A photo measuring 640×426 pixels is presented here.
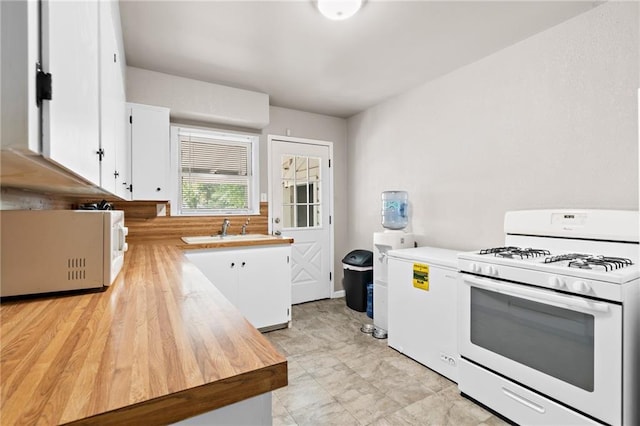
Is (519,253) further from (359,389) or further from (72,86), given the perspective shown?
(72,86)

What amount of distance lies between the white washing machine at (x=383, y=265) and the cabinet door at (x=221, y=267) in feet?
4.47

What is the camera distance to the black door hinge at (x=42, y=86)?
1.78 feet

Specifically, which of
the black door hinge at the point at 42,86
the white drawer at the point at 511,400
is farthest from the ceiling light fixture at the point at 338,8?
the white drawer at the point at 511,400

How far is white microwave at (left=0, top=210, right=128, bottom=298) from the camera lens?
1.04 meters

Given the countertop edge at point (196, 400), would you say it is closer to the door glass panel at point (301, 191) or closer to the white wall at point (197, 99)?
the white wall at point (197, 99)

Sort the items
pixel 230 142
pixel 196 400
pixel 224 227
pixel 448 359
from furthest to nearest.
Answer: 1. pixel 230 142
2. pixel 224 227
3. pixel 448 359
4. pixel 196 400

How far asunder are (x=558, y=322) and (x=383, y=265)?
1.59 m

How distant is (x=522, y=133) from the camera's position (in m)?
2.37

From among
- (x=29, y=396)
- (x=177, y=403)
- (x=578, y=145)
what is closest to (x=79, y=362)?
(x=29, y=396)

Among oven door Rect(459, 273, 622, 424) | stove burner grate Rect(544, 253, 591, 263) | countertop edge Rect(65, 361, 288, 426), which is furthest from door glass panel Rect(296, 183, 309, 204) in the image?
countertop edge Rect(65, 361, 288, 426)

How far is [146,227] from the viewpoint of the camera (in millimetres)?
3098

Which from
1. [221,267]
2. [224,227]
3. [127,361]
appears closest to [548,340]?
[127,361]

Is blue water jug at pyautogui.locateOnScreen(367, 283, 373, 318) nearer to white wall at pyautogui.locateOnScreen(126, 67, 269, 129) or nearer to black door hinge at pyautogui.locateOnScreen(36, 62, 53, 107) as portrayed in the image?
white wall at pyautogui.locateOnScreen(126, 67, 269, 129)

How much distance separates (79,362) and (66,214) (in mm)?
714
